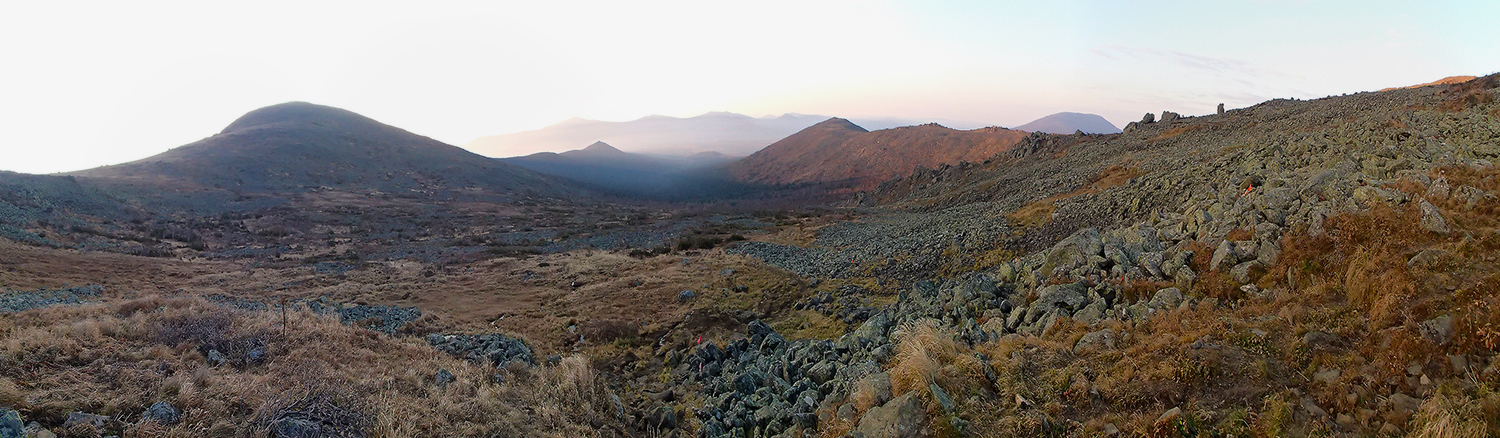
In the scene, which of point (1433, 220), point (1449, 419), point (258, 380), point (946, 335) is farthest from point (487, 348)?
point (1433, 220)

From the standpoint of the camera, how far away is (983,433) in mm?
5270

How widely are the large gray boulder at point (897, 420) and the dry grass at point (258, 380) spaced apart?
398 cm

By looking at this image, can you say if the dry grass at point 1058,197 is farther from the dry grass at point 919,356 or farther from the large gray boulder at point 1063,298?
the dry grass at point 919,356

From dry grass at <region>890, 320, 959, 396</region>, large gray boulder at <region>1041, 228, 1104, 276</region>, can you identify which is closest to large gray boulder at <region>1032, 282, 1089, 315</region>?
large gray boulder at <region>1041, 228, 1104, 276</region>

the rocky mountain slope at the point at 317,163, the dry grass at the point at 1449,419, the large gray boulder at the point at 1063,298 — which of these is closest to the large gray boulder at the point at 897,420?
the large gray boulder at the point at 1063,298

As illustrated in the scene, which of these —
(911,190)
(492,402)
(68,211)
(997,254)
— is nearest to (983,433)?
(492,402)

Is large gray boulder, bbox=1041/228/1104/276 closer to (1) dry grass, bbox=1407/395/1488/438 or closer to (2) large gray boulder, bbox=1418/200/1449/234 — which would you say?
(2) large gray boulder, bbox=1418/200/1449/234

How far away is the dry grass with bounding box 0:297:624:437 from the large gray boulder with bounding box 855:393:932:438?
13.1ft

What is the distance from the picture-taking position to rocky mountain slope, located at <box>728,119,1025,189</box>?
91750 millimetres

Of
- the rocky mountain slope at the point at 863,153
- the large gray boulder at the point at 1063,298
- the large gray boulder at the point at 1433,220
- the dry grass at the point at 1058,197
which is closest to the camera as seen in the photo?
the large gray boulder at the point at 1433,220

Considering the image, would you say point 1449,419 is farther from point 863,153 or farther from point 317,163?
point 863,153

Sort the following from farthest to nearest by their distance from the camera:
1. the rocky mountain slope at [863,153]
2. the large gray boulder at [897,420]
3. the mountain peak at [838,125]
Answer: the mountain peak at [838,125], the rocky mountain slope at [863,153], the large gray boulder at [897,420]

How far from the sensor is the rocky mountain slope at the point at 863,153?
301 feet

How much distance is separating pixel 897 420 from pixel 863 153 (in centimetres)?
11690
